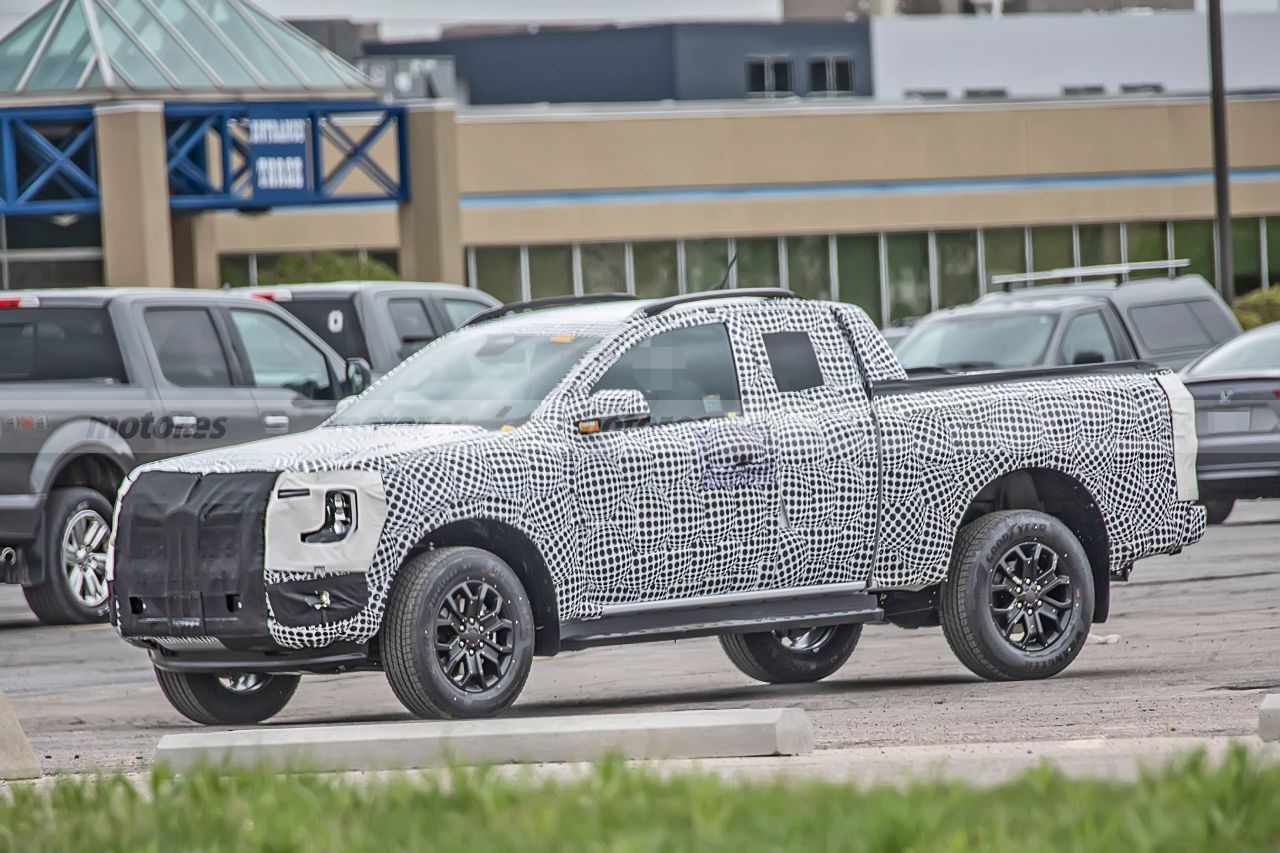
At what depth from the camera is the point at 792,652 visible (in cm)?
1176

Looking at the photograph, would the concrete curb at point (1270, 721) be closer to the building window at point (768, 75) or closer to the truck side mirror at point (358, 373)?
the truck side mirror at point (358, 373)

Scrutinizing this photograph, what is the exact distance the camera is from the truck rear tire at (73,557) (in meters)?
15.7

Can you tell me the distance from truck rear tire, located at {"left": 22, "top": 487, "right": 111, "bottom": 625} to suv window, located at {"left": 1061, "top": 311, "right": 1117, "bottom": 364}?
9327mm

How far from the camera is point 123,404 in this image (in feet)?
52.8

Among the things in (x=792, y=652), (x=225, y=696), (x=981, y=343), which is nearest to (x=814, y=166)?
(x=981, y=343)

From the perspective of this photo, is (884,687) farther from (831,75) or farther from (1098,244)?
(831,75)

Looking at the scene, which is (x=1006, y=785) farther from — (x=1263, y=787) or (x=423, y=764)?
(x=423, y=764)

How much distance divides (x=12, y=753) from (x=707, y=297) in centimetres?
411

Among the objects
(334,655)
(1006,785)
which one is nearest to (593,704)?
(334,655)

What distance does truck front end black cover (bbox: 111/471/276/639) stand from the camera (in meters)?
9.49

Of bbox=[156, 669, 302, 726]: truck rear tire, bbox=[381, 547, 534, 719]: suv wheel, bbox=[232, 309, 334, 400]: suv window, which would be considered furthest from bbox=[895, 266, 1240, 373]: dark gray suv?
bbox=[381, 547, 534, 719]: suv wheel

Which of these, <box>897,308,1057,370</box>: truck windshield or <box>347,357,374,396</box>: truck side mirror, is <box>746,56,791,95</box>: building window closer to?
<box>897,308,1057,370</box>: truck windshield

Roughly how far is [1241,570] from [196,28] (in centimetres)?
2413

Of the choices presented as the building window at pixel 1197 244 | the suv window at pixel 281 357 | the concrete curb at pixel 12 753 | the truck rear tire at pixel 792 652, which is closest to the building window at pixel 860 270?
the building window at pixel 1197 244
